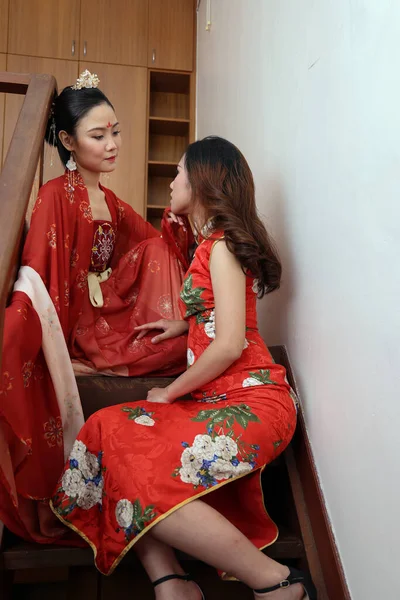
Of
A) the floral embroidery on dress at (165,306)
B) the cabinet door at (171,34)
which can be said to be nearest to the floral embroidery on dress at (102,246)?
the floral embroidery on dress at (165,306)

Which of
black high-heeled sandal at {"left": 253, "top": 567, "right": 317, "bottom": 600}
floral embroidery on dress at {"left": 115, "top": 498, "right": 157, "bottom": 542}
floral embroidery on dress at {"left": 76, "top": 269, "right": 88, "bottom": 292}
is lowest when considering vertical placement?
black high-heeled sandal at {"left": 253, "top": 567, "right": 317, "bottom": 600}

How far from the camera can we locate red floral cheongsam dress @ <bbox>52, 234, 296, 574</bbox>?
1.26 metres

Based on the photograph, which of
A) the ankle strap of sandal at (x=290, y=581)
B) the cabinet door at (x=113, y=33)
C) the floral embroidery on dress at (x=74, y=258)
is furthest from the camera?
the cabinet door at (x=113, y=33)

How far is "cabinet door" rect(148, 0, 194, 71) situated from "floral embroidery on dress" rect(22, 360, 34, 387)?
3.56 metres

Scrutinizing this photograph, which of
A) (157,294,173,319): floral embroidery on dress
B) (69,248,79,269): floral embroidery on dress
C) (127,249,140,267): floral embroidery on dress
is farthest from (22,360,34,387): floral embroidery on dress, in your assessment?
(127,249,140,267): floral embroidery on dress

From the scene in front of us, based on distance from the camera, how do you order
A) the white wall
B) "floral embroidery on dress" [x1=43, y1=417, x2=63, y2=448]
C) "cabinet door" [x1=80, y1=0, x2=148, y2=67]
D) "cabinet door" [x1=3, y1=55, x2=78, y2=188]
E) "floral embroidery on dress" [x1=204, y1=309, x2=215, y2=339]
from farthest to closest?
1. "cabinet door" [x1=80, y1=0, x2=148, y2=67]
2. "cabinet door" [x1=3, y1=55, x2=78, y2=188]
3. "floral embroidery on dress" [x1=204, y1=309, x2=215, y2=339]
4. "floral embroidery on dress" [x1=43, y1=417, x2=63, y2=448]
5. the white wall

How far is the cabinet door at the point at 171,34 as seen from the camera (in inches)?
177

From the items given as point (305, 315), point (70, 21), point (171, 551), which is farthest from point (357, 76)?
point (70, 21)

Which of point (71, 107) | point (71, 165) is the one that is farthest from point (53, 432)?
point (71, 107)

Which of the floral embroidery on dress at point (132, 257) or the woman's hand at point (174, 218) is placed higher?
the woman's hand at point (174, 218)

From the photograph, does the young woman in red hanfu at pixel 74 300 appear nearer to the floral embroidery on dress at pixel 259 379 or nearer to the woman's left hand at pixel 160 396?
the woman's left hand at pixel 160 396

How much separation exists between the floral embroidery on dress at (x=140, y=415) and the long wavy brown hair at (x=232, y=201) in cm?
44

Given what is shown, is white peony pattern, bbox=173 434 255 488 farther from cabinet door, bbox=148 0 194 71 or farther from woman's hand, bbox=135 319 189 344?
cabinet door, bbox=148 0 194 71

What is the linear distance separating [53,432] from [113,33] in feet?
12.3
